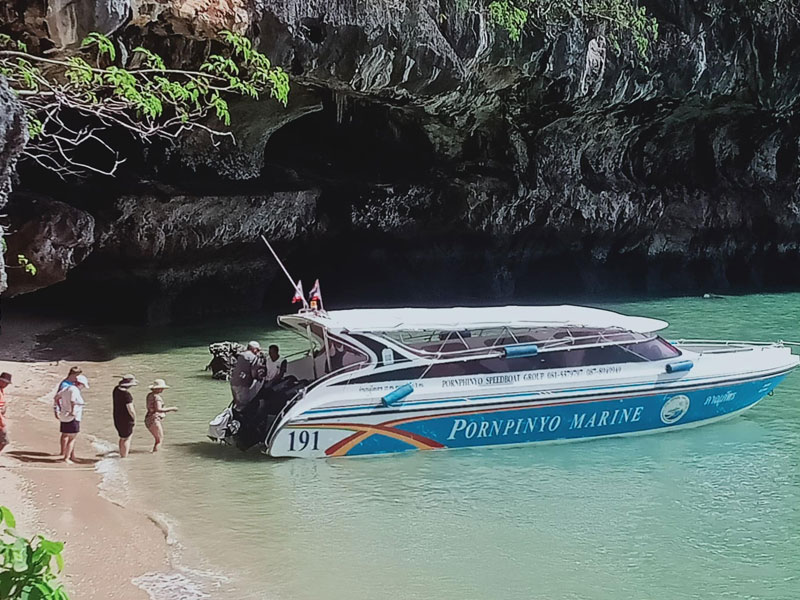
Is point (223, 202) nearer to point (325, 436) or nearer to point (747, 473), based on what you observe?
point (325, 436)

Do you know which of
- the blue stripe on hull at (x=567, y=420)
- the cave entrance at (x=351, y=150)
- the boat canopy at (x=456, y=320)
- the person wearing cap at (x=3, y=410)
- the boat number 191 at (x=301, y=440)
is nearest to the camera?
the person wearing cap at (x=3, y=410)

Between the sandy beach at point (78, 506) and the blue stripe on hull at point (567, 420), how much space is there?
2.86 meters

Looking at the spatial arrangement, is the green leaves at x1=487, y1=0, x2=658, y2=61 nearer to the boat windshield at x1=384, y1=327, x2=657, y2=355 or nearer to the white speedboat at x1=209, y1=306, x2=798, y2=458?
the white speedboat at x1=209, y1=306, x2=798, y2=458

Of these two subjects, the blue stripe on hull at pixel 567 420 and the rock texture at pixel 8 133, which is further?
the blue stripe on hull at pixel 567 420

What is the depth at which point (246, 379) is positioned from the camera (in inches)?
399

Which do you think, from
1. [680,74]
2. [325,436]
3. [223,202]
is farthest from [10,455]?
[680,74]

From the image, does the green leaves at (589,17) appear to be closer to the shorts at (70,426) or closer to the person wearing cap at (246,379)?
the person wearing cap at (246,379)

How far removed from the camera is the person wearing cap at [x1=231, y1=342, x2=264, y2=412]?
33.2ft

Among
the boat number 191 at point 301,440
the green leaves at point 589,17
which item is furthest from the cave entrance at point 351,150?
the boat number 191 at point 301,440

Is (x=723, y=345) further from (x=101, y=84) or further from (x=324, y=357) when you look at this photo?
(x=101, y=84)

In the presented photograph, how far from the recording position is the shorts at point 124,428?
387 inches

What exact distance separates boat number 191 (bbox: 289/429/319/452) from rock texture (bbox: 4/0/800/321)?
5757 mm

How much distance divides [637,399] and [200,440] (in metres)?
5.41

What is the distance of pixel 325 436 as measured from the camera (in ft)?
32.8
